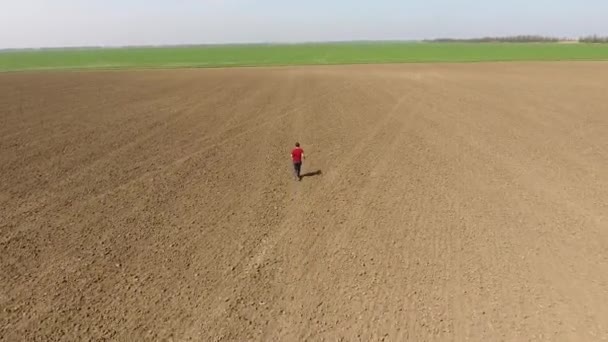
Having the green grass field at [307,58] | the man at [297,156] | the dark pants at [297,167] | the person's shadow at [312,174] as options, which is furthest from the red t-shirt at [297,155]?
the green grass field at [307,58]

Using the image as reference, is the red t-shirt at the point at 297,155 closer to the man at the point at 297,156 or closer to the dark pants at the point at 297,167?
the man at the point at 297,156

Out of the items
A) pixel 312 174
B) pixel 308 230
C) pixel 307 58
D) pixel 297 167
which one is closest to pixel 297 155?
pixel 297 167

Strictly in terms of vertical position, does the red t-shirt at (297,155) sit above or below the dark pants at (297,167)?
above

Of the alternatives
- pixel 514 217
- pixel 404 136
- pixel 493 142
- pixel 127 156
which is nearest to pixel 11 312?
pixel 127 156

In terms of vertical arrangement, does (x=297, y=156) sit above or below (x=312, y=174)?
above

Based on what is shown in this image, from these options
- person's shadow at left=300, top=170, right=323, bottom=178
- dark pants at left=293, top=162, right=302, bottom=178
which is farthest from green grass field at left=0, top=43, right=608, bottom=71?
dark pants at left=293, top=162, right=302, bottom=178

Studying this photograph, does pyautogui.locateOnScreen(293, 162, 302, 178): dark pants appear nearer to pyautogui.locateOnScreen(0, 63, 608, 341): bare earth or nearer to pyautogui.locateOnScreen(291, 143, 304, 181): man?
pyautogui.locateOnScreen(291, 143, 304, 181): man

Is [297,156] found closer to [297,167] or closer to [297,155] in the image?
[297,155]

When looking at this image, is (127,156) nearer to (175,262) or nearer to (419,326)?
(175,262)
